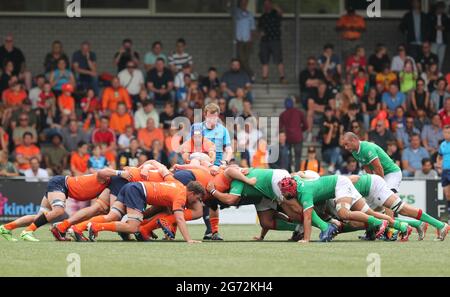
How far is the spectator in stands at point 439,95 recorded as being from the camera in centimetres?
3183

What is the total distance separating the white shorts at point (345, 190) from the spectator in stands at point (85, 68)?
13.9 metres

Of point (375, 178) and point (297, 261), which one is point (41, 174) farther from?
point (297, 261)

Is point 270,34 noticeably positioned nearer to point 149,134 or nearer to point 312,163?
point 149,134

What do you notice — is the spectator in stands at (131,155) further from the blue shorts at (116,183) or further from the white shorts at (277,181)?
the white shorts at (277,181)

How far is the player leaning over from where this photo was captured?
18.5 metres

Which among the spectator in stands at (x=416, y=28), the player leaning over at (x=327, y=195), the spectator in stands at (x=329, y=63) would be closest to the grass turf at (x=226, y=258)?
the player leaning over at (x=327, y=195)

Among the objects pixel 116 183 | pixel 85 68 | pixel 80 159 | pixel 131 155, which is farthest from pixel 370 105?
pixel 116 183

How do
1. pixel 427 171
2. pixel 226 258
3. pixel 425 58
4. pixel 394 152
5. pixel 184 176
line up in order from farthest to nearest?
pixel 425 58 → pixel 394 152 → pixel 427 171 → pixel 184 176 → pixel 226 258

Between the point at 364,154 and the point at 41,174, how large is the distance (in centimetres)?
955

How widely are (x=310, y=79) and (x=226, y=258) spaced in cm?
1694

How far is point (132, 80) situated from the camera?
31.6 metres

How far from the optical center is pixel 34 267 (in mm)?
A: 14742
